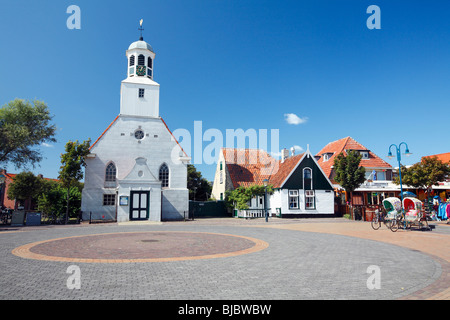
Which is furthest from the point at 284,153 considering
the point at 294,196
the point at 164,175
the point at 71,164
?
the point at 71,164

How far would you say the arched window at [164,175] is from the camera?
1157 inches

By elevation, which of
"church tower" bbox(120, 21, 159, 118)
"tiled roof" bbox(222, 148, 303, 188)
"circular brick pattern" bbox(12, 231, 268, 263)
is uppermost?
"church tower" bbox(120, 21, 159, 118)

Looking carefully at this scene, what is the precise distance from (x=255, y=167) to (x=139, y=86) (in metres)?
18.1

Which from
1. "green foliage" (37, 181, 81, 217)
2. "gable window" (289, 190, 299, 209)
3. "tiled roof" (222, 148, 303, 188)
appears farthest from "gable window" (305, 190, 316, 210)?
"green foliage" (37, 181, 81, 217)

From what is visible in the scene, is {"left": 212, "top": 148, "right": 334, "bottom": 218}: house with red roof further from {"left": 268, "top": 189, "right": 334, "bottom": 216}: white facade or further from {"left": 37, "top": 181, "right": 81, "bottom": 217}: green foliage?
{"left": 37, "top": 181, "right": 81, "bottom": 217}: green foliage

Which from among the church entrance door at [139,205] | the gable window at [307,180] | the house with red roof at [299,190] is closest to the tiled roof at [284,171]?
the house with red roof at [299,190]

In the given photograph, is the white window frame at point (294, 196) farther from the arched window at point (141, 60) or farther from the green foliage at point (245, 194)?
the arched window at point (141, 60)

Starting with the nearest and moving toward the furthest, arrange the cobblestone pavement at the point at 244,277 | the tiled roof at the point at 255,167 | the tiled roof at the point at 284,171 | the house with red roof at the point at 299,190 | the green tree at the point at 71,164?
the cobblestone pavement at the point at 244,277
the green tree at the point at 71,164
the house with red roof at the point at 299,190
the tiled roof at the point at 284,171
the tiled roof at the point at 255,167

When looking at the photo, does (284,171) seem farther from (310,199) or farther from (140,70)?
(140,70)

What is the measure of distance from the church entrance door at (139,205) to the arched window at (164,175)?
10.8 ft

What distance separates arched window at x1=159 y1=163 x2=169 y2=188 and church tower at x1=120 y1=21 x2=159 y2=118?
552 cm

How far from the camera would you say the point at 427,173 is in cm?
2948

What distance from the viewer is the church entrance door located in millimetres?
25862
